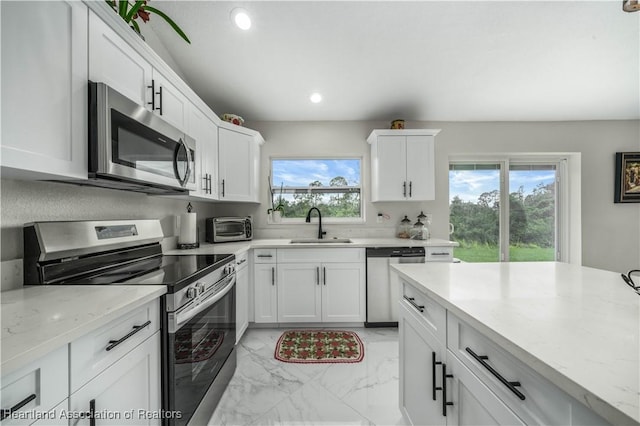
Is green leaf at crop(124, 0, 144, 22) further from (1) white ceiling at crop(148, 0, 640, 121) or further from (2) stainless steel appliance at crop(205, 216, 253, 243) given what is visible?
(2) stainless steel appliance at crop(205, 216, 253, 243)

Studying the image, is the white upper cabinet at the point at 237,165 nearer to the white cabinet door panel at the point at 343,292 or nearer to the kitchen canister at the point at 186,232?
the kitchen canister at the point at 186,232

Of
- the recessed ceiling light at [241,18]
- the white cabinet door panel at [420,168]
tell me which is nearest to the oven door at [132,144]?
the recessed ceiling light at [241,18]

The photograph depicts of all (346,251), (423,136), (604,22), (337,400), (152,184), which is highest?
(604,22)

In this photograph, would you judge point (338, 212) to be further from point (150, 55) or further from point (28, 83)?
point (28, 83)

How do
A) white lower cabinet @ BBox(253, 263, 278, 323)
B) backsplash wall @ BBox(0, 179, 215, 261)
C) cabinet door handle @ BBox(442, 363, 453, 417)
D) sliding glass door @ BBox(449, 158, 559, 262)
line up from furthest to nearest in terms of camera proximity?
sliding glass door @ BBox(449, 158, 559, 262) < white lower cabinet @ BBox(253, 263, 278, 323) < backsplash wall @ BBox(0, 179, 215, 261) < cabinet door handle @ BBox(442, 363, 453, 417)

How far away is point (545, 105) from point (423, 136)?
1.55 metres

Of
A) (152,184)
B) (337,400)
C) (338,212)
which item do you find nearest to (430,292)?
(337,400)

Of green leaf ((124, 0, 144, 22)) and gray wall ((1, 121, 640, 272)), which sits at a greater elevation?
green leaf ((124, 0, 144, 22))

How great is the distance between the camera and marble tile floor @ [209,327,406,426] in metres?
1.49

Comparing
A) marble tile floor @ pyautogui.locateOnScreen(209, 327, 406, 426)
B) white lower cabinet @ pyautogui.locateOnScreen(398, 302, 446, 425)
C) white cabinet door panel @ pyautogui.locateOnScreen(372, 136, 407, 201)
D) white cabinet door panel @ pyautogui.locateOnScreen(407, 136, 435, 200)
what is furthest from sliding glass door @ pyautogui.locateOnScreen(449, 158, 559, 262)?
white lower cabinet @ pyautogui.locateOnScreen(398, 302, 446, 425)

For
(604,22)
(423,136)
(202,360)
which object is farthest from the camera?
(423,136)

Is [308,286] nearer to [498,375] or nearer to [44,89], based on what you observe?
[498,375]

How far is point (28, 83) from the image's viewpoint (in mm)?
854

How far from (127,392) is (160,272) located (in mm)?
590
